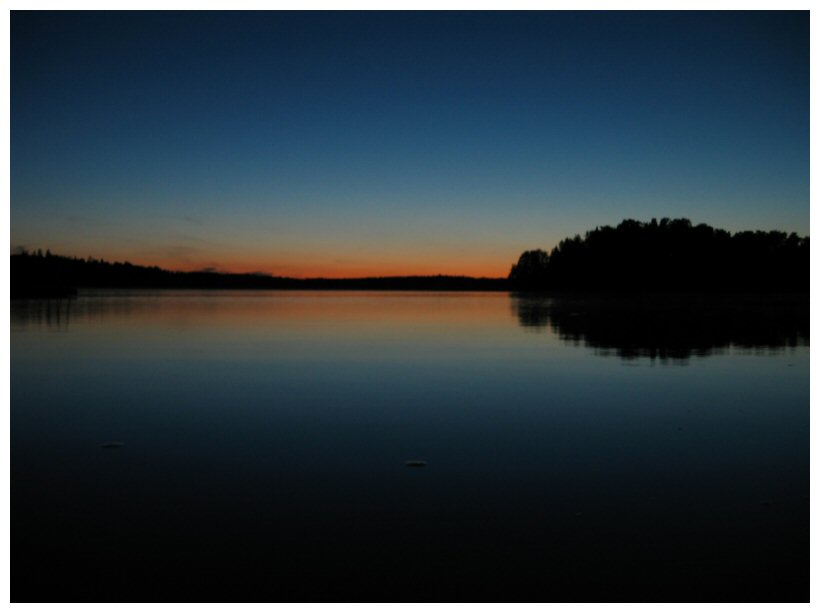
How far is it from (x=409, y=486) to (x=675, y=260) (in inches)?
6172

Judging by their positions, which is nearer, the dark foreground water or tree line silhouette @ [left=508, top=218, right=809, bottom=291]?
the dark foreground water

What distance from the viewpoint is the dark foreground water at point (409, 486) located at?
170 inches

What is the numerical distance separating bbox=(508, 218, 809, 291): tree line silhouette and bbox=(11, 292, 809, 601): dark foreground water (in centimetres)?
14475

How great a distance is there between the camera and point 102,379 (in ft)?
41.2

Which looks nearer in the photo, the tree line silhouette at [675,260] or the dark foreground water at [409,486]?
the dark foreground water at [409,486]

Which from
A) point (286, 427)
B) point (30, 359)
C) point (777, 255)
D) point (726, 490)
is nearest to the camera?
point (726, 490)

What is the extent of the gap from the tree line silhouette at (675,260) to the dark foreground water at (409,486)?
475 ft

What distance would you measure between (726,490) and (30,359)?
49.1 ft

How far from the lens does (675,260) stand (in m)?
151

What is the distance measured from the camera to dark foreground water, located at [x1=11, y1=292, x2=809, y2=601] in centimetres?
432
